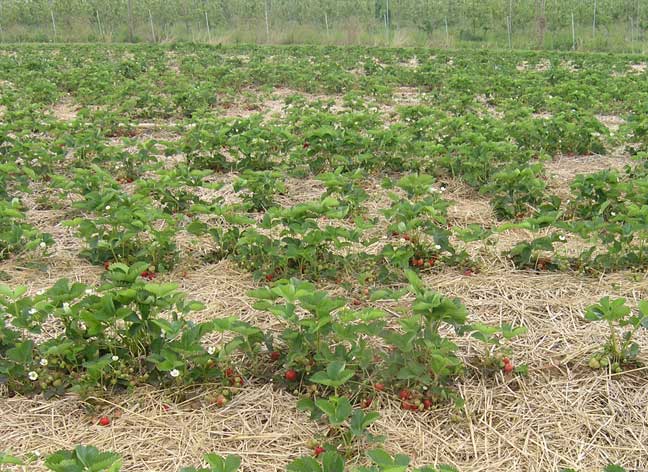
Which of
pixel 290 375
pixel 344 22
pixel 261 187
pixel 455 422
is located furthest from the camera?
pixel 344 22

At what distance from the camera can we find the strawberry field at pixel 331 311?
252 cm

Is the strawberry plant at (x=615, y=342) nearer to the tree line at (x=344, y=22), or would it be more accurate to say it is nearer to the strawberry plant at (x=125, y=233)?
the strawberry plant at (x=125, y=233)

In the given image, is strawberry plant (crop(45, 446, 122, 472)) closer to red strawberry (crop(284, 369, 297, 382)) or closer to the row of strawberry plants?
the row of strawberry plants

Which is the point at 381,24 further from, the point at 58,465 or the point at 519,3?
the point at 58,465

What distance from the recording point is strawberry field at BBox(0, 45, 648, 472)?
252cm

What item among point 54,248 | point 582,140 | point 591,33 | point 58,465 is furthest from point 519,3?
point 58,465

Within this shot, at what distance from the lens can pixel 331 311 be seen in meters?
3.18

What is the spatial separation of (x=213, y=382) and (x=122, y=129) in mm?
5627

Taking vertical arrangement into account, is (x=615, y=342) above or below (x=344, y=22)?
below

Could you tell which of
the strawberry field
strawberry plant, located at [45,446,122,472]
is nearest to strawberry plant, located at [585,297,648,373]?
the strawberry field

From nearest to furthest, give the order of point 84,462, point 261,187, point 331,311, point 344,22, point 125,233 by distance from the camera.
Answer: point 84,462, point 331,311, point 125,233, point 261,187, point 344,22

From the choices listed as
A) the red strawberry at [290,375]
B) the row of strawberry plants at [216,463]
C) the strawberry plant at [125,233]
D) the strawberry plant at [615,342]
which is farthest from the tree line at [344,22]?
the row of strawberry plants at [216,463]

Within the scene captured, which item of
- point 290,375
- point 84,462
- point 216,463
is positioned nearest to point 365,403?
point 290,375

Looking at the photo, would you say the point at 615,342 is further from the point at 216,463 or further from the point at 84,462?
the point at 84,462
